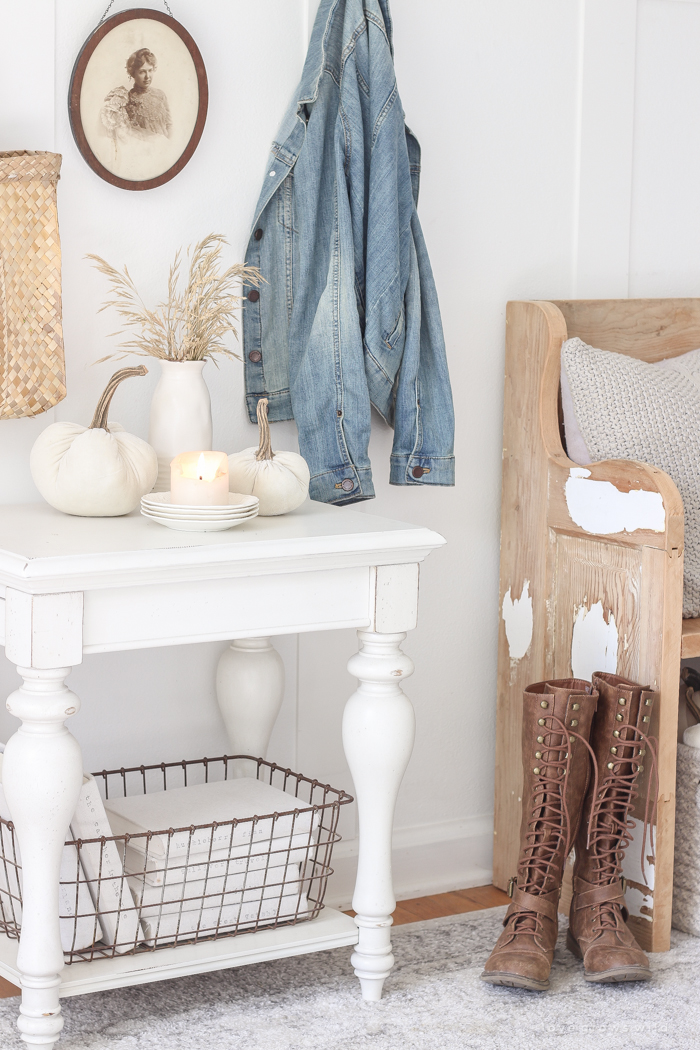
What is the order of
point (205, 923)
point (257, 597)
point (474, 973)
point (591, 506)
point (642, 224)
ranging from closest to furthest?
1. point (257, 597)
2. point (205, 923)
3. point (474, 973)
4. point (591, 506)
5. point (642, 224)

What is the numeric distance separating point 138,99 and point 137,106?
0.4 inches

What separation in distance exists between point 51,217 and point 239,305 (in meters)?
0.35

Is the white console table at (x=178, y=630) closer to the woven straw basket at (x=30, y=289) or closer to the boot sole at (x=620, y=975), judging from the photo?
the woven straw basket at (x=30, y=289)

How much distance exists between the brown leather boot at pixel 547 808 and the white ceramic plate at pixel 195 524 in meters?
0.60

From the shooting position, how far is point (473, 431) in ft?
7.73

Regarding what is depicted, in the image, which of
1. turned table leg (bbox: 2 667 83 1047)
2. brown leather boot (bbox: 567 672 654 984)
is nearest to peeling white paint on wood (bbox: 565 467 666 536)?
brown leather boot (bbox: 567 672 654 984)

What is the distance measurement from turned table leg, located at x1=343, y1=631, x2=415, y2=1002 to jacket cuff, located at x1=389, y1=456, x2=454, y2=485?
47 cm

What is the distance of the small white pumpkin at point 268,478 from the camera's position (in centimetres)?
180

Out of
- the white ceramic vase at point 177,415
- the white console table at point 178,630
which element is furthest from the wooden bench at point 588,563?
the white ceramic vase at point 177,415

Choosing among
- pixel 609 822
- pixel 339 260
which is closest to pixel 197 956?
pixel 609 822

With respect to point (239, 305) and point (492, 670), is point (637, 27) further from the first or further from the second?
point (492, 670)

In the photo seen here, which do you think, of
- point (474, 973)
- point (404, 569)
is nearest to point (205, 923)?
point (474, 973)

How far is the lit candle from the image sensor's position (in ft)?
5.49

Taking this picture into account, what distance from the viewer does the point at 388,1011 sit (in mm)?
1803
